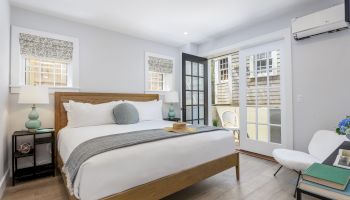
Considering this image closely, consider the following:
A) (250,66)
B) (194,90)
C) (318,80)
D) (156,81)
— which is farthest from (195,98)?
(318,80)

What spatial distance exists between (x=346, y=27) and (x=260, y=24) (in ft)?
4.19

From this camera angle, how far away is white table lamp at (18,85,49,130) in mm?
2447

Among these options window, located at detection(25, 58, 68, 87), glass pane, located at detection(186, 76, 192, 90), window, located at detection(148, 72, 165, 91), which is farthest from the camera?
window, located at detection(148, 72, 165, 91)

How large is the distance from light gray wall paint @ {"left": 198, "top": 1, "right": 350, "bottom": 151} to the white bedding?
5.49 feet

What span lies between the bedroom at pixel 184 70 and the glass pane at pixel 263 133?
0.02m

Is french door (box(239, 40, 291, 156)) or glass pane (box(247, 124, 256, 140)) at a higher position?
french door (box(239, 40, 291, 156))

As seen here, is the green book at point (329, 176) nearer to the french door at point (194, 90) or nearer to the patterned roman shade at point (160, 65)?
the french door at point (194, 90)

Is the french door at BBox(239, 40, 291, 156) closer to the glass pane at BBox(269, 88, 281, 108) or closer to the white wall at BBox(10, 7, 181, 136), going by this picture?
the glass pane at BBox(269, 88, 281, 108)

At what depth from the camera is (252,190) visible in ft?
7.29

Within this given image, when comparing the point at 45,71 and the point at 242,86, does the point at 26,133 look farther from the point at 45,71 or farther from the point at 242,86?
the point at 242,86

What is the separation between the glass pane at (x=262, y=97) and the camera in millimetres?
3443

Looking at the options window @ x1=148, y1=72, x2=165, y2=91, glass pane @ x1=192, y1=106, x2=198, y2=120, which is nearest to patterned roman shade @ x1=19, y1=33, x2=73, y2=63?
window @ x1=148, y1=72, x2=165, y2=91

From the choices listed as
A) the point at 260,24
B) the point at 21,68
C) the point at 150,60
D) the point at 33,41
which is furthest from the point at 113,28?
the point at 260,24

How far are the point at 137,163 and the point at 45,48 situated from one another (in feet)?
8.60
